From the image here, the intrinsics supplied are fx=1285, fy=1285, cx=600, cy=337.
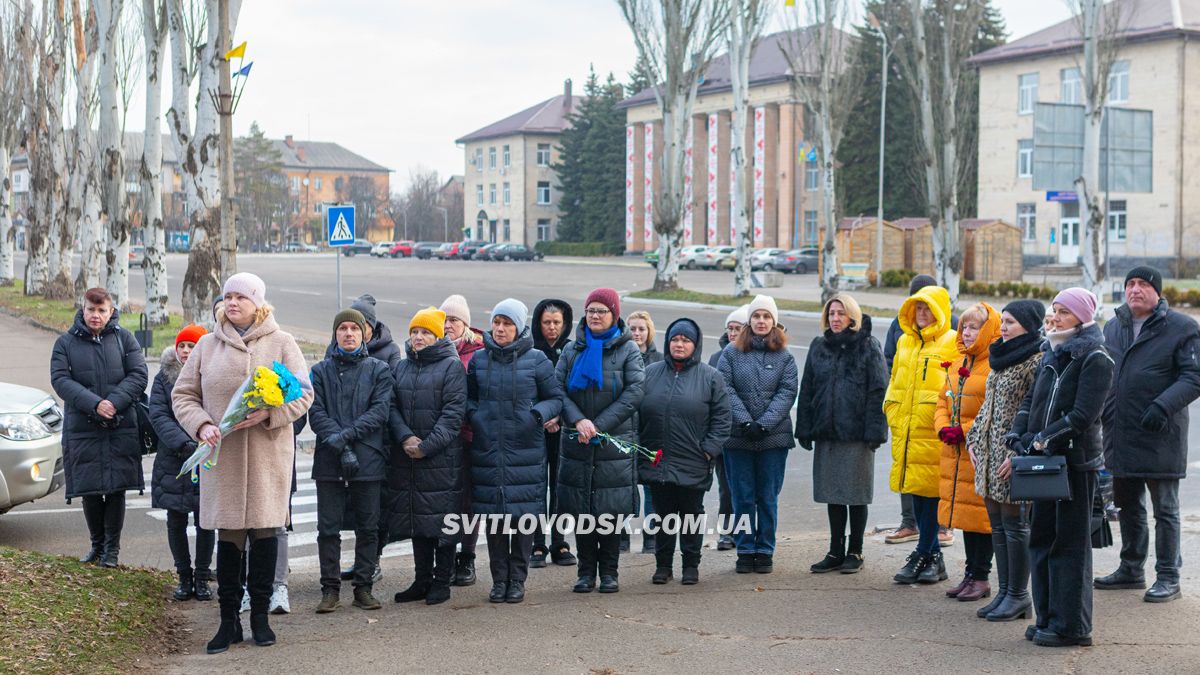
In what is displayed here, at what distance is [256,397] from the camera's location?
248 inches

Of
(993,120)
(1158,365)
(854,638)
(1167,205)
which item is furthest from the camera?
(993,120)

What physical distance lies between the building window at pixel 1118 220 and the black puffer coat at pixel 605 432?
181 feet

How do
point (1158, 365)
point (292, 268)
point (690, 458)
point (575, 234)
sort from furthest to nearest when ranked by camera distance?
point (575, 234) → point (292, 268) → point (690, 458) → point (1158, 365)

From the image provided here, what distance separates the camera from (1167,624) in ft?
22.4

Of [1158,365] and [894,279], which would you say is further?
[894,279]

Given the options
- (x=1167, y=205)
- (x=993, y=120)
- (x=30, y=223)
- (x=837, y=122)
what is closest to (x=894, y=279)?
(x=837, y=122)

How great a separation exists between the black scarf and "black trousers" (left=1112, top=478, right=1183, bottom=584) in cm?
134

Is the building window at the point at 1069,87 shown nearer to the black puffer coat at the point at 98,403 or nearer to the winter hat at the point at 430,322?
the winter hat at the point at 430,322

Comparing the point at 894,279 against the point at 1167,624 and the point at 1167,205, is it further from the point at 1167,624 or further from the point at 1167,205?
the point at 1167,624

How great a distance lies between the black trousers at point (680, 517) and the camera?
805 cm

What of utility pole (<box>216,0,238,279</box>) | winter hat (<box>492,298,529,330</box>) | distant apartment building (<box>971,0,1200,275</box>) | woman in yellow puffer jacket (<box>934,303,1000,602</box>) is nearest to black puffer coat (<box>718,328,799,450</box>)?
woman in yellow puffer jacket (<box>934,303,1000,602</box>)

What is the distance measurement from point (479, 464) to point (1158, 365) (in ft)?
13.1

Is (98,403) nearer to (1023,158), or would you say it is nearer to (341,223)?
(341,223)

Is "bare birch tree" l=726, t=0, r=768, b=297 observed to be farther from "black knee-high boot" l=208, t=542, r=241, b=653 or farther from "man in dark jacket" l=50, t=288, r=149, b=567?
"black knee-high boot" l=208, t=542, r=241, b=653
